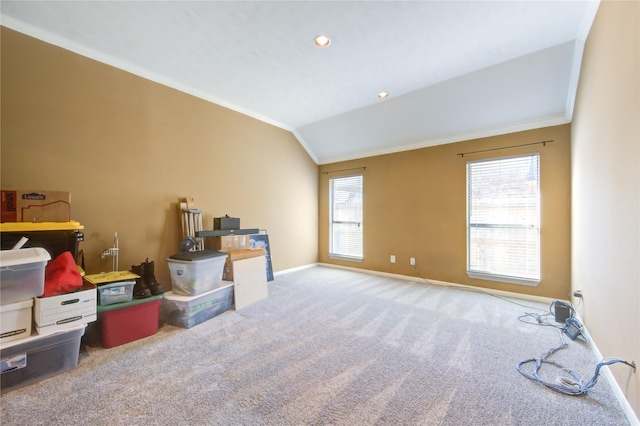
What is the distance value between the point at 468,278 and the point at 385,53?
3.40 meters

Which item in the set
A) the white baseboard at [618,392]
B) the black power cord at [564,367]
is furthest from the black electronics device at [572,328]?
the white baseboard at [618,392]

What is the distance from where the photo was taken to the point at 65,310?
1881mm

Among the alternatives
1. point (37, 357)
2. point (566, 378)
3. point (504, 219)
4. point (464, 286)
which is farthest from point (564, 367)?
point (37, 357)

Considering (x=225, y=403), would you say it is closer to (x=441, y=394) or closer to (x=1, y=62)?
(x=441, y=394)

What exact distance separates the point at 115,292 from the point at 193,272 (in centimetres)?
66

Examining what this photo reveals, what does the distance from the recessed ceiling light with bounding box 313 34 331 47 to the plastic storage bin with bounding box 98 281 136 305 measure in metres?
2.92

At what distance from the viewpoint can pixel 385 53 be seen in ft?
8.85

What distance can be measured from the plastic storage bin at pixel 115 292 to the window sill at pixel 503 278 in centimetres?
438

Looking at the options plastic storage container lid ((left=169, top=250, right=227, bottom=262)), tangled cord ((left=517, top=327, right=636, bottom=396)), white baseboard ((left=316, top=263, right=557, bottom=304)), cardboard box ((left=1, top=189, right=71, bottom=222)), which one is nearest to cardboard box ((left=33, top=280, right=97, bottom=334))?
cardboard box ((left=1, top=189, right=71, bottom=222))

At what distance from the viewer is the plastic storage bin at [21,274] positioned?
5.46 ft

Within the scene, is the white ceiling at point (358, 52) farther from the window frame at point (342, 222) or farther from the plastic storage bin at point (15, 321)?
the plastic storage bin at point (15, 321)

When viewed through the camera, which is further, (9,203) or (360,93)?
(360,93)

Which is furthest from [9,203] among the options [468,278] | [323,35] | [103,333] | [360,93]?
[468,278]

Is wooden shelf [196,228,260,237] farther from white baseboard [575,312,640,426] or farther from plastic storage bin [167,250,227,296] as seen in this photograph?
white baseboard [575,312,640,426]
